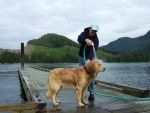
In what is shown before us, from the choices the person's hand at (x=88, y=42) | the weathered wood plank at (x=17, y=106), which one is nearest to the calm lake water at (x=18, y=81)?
the weathered wood plank at (x=17, y=106)

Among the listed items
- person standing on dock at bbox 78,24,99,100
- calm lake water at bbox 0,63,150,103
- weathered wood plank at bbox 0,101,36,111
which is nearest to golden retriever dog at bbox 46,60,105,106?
person standing on dock at bbox 78,24,99,100

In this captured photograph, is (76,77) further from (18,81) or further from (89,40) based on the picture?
Result: (18,81)

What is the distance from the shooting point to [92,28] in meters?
9.08

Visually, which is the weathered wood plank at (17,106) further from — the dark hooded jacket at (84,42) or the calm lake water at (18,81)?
the calm lake water at (18,81)

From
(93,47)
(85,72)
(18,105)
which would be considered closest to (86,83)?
(85,72)

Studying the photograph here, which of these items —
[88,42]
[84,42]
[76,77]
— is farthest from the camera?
[84,42]

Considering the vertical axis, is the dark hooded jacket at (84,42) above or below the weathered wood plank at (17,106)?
above

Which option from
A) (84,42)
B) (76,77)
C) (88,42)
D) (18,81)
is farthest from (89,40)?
(18,81)

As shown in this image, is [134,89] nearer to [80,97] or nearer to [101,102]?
[101,102]

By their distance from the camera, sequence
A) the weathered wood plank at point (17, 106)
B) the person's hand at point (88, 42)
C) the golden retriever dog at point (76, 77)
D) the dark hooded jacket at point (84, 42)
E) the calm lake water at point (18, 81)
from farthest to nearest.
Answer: the calm lake water at point (18, 81) → the dark hooded jacket at point (84, 42) → the person's hand at point (88, 42) → the golden retriever dog at point (76, 77) → the weathered wood plank at point (17, 106)

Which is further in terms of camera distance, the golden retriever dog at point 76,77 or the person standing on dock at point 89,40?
the person standing on dock at point 89,40

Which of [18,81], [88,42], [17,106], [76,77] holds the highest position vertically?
[88,42]

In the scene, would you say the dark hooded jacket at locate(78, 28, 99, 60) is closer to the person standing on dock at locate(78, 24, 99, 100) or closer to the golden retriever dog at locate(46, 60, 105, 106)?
the person standing on dock at locate(78, 24, 99, 100)

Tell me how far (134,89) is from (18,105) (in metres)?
5.94
